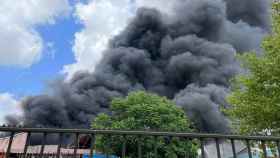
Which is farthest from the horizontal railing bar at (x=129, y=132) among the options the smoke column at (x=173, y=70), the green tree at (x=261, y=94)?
the smoke column at (x=173, y=70)

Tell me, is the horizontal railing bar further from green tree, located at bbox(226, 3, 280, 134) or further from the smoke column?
the smoke column

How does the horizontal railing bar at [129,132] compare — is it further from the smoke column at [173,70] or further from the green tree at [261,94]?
the smoke column at [173,70]

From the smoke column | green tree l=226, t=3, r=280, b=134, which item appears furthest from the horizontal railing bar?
the smoke column

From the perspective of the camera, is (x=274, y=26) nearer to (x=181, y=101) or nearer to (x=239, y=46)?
(x=181, y=101)

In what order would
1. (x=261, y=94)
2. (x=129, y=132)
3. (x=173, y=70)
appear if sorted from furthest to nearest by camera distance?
(x=173, y=70), (x=261, y=94), (x=129, y=132)

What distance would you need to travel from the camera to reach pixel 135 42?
39719mm

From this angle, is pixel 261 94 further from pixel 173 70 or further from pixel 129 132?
pixel 173 70

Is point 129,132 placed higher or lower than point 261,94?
lower

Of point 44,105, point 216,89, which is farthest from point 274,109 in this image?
point 44,105

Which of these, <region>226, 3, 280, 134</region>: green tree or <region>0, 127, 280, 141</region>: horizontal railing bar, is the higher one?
<region>226, 3, 280, 134</region>: green tree

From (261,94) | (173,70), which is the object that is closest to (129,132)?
(261,94)

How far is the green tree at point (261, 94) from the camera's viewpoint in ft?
19.2

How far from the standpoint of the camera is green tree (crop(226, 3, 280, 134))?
19.2 feet

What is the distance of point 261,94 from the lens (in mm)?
6180
